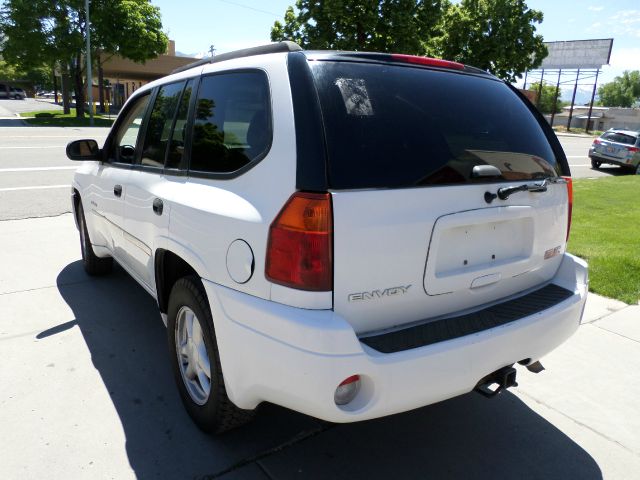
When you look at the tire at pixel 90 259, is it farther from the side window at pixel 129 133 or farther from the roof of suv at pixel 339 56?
the roof of suv at pixel 339 56

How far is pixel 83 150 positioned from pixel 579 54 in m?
75.5

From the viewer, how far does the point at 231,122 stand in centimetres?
252

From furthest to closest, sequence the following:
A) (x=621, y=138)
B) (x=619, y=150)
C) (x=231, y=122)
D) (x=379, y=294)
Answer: (x=621, y=138) → (x=619, y=150) → (x=231, y=122) → (x=379, y=294)

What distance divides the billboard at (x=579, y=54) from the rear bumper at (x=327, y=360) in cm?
7121

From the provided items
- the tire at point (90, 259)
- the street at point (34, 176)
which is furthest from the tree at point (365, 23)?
the tire at point (90, 259)

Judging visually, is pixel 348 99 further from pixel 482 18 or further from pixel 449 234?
pixel 482 18

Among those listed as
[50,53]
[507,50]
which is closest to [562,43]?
[507,50]

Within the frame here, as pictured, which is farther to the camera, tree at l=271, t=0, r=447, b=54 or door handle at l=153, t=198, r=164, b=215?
tree at l=271, t=0, r=447, b=54

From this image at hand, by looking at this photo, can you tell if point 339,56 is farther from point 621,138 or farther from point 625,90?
point 625,90

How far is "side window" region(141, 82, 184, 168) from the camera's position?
3115 millimetres

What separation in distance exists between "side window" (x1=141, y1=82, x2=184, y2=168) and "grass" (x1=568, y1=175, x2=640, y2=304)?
428 centimetres

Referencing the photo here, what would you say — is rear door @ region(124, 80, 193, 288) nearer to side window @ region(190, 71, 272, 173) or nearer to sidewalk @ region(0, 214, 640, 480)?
side window @ region(190, 71, 272, 173)

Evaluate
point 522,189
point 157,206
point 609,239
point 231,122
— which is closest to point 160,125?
point 157,206

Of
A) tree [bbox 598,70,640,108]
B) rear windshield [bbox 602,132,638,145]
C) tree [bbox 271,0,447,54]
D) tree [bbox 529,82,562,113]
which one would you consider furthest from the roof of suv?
tree [bbox 598,70,640,108]
